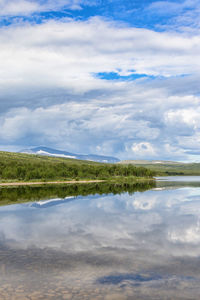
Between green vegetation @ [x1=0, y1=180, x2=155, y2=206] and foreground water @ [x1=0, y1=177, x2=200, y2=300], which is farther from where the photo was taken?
green vegetation @ [x1=0, y1=180, x2=155, y2=206]

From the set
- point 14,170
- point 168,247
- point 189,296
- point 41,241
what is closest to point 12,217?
point 41,241

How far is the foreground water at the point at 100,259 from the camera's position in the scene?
1411 cm

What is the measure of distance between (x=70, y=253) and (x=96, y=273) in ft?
15.8

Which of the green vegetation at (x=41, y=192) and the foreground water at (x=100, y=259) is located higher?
the foreground water at (x=100, y=259)

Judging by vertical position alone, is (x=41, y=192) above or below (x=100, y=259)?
below

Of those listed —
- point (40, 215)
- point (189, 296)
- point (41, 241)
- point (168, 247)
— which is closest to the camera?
point (189, 296)

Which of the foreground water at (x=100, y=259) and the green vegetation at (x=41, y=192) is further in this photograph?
the green vegetation at (x=41, y=192)

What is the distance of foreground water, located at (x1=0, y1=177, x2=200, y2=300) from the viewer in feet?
46.3

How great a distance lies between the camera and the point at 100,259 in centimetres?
1938

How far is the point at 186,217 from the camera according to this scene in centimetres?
3709

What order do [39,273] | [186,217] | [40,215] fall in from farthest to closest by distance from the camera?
[40,215]
[186,217]
[39,273]

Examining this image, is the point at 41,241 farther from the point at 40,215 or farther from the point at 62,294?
the point at 40,215

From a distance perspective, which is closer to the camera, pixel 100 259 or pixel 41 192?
pixel 100 259

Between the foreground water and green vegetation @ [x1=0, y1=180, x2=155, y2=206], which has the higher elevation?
the foreground water
